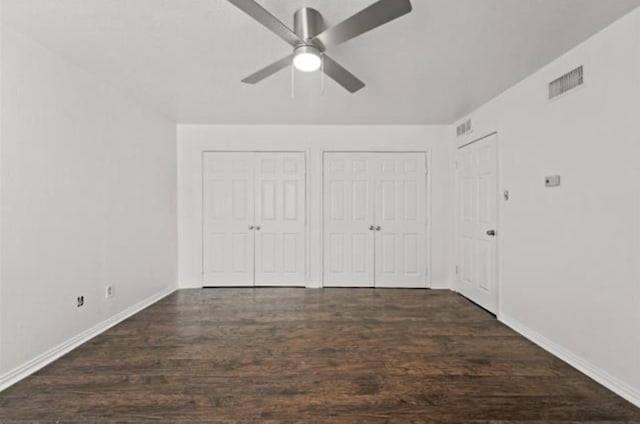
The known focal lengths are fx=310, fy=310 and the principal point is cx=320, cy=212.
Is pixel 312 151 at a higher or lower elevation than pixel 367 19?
lower

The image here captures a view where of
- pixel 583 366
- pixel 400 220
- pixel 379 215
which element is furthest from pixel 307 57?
pixel 400 220

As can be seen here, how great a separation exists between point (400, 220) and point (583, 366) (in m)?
2.57

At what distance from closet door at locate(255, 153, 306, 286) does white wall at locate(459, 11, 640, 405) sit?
2.60 meters

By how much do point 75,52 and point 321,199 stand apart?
9.89ft

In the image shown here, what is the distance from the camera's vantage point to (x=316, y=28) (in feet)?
6.09

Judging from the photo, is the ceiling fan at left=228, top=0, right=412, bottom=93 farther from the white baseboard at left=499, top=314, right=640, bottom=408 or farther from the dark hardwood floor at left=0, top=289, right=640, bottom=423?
the white baseboard at left=499, top=314, right=640, bottom=408

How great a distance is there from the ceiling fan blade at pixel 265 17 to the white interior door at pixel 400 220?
2870 millimetres

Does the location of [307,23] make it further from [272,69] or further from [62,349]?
[62,349]

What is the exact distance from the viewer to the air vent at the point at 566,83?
2244 millimetres

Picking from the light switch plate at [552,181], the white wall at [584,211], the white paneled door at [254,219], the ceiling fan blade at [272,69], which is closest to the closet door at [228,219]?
the white paneled door at [254,219]

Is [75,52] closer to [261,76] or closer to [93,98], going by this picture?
[93,98]

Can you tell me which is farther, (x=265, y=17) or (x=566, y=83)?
(x=566, y=83)

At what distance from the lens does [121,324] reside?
3086mm

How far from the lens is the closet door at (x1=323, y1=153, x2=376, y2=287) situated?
176 inches
